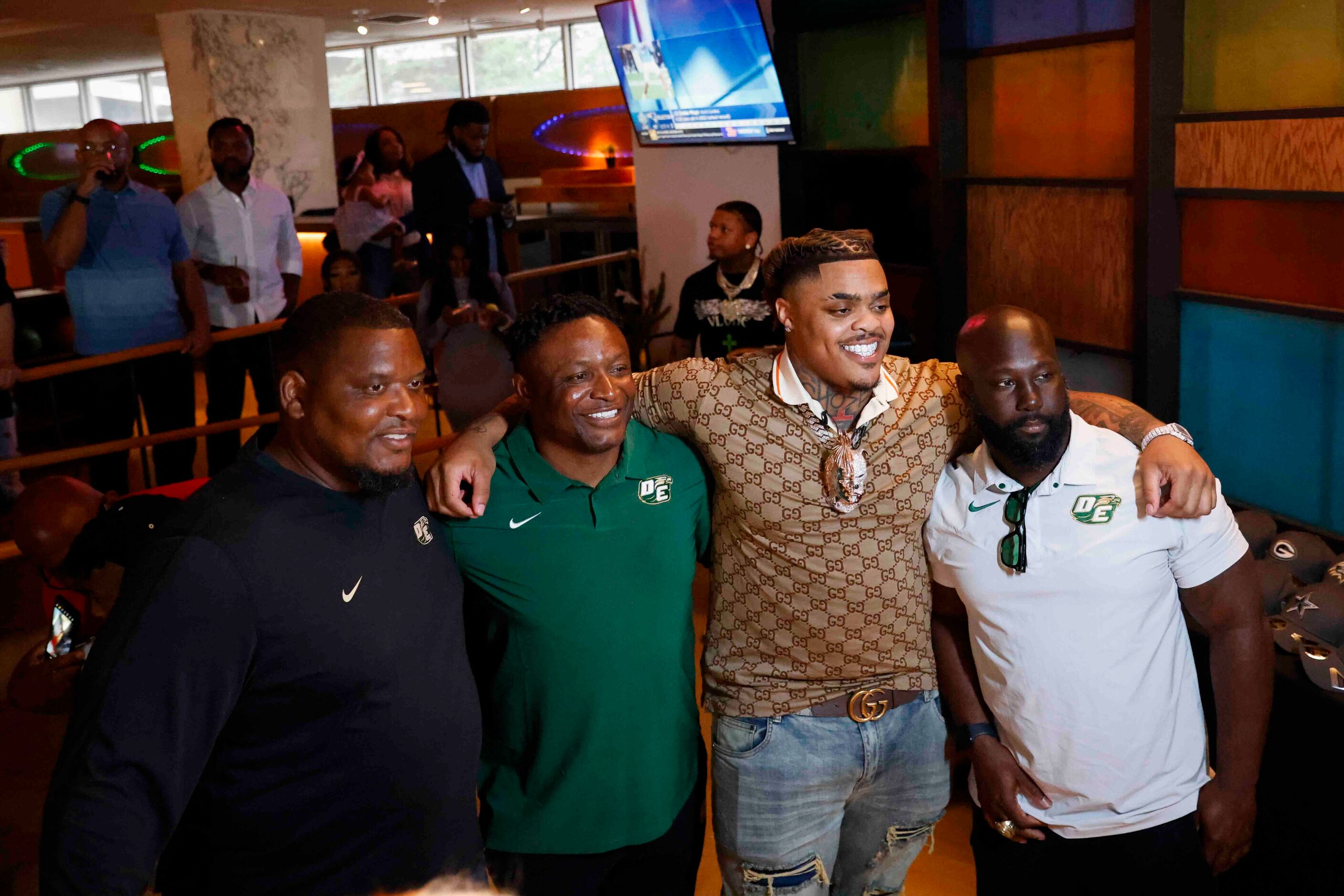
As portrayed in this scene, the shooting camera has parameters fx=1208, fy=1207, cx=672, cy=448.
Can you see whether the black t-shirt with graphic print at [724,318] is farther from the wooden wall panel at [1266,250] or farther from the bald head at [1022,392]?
the bald head at [1022,392]

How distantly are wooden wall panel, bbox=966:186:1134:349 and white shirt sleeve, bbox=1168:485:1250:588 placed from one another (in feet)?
7.69

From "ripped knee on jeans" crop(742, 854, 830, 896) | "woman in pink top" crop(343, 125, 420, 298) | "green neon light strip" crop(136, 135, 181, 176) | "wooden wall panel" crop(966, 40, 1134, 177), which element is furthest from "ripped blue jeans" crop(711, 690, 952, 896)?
"green neon light strip" crop(136, 135, 181, 176)

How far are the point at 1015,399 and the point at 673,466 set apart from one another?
64 centimetres

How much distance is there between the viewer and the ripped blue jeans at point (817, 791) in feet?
7.47

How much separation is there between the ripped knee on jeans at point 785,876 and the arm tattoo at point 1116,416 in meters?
0.99

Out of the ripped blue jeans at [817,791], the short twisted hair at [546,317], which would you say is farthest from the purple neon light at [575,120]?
the ripped blue jeans at [817,791]

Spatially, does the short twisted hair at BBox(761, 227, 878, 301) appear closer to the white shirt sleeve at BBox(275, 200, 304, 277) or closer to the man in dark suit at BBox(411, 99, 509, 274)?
the man in dark suit at BBox(411, 99, 509, 274)

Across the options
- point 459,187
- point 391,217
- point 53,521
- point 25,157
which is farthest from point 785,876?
point 25,157

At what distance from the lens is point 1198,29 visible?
382 cm

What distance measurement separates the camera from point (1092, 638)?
2078 mm

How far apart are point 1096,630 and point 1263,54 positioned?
234 cm

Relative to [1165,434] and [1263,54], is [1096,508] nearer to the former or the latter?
[1165,434]

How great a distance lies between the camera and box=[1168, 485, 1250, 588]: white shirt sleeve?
2070mm

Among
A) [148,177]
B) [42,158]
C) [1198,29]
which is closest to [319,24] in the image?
[148,177]
